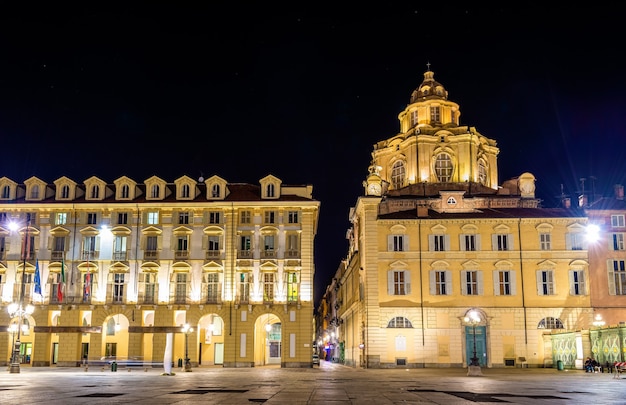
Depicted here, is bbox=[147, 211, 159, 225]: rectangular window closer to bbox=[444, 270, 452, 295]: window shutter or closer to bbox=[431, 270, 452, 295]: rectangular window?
bbox=[431, 270, 452, 295]: rectangular window

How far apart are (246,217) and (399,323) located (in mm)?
17663

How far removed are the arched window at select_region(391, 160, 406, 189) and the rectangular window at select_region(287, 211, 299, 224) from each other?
2198 cm

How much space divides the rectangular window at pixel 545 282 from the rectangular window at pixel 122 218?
3913 centimetres

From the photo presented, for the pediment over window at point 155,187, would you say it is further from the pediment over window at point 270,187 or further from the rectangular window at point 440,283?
the rectangular window at point 440,283

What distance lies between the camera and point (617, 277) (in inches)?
2478

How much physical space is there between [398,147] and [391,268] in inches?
1039

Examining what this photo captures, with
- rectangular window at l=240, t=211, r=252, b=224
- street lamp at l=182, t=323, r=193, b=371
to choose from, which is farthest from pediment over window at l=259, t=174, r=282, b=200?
street lamp at l=182, t=323, r=193, b=371

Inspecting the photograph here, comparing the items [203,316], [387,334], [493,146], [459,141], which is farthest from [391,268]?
[493,146]

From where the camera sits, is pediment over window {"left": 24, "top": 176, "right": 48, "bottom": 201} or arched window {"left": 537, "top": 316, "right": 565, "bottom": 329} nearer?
arched window {"left": 537, "top": 316, "right": 565, "bottom": 329}

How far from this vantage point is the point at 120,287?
65.8 m

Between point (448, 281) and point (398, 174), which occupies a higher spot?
point (398, 174)

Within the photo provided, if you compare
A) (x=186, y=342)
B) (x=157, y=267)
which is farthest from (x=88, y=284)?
(x=186, y=342)

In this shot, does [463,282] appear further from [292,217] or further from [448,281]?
[292,217]

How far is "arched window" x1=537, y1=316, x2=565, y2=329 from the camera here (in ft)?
202
